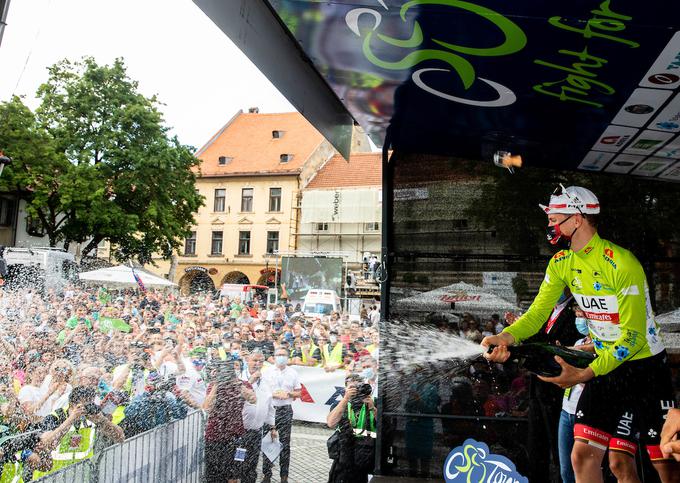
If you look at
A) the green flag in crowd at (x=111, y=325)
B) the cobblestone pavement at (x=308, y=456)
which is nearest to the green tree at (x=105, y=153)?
→ the green flag in crowd at (x=111, y=325)

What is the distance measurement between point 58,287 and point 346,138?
51.1 ft

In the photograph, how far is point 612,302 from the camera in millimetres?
3354

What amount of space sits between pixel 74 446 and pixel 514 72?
4.15 m

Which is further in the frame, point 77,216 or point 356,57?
point 77,216

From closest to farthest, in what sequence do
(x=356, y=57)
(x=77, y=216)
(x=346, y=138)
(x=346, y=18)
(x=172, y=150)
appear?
(x=346, y=18) → (x=356, y=57) → (x=346, y=138) → (x=77, y=216) → (x=172, y=150)

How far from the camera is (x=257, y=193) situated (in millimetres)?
36250

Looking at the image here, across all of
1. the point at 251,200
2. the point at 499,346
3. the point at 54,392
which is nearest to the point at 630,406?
the point at 499,346

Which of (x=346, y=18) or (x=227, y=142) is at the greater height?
Answer: (x=227, y=142)

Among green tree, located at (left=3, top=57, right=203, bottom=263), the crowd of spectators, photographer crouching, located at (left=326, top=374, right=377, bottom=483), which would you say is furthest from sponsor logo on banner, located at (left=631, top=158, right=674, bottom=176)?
green tree, located at (left=3, top=57, right=203, bottom=263)

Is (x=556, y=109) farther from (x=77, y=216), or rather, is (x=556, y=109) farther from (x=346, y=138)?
(x=77, y=216)

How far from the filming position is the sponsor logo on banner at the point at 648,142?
4.26m

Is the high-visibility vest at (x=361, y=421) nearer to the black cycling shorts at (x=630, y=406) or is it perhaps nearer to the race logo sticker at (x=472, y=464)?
the race logo sticker at (x=472, y=464)

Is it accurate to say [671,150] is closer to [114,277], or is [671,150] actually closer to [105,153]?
[105,153]

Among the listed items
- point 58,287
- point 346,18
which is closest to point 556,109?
point 346,18
